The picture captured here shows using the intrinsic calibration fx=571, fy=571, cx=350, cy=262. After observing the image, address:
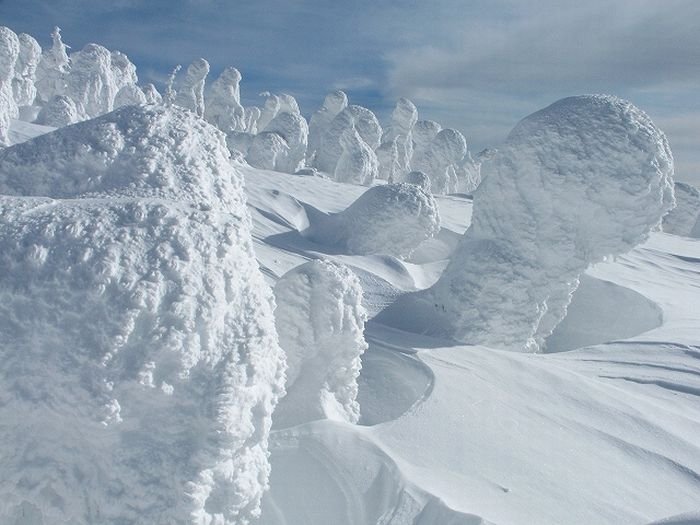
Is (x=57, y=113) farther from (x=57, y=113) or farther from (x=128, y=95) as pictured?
(x=128, y=95)

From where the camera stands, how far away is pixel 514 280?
4.88 metres

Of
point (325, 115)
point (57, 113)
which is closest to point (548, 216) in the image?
point (57, 113)

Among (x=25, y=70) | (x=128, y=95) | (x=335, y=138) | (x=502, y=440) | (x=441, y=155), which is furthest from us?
(x=128, y=95)

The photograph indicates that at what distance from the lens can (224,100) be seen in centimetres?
2920

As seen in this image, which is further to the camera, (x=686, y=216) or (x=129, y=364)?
(x=686, y=216)

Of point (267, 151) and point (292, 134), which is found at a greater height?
point (292, 134)

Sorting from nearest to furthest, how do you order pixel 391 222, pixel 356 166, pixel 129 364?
pixel 129 364 < pixel 391 222 < pixel 356 166

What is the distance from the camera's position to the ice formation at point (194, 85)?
94.4 feet

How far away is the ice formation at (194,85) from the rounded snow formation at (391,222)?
919 inches

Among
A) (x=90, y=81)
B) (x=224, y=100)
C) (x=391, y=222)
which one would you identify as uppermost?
(x=224, y=100)

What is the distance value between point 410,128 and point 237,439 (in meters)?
28.8

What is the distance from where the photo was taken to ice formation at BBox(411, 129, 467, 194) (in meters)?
23.1

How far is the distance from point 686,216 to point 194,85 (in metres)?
23.1

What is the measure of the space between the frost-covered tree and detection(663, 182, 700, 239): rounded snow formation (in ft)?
46.4
